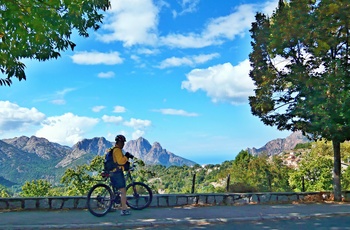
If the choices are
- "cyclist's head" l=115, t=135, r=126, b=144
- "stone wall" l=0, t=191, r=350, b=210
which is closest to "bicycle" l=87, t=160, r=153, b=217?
"stone wall" l=0, t=191, r=350, b=210

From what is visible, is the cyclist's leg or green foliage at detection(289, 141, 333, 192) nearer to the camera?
the cyclist's leg

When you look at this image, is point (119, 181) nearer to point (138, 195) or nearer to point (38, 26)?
point (138, 195)

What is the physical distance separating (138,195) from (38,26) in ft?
17.3

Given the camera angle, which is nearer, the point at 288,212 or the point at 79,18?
the point at 79,18

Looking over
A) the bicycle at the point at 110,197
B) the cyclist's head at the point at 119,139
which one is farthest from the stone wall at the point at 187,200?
the cyclist's head at the point at 119,139

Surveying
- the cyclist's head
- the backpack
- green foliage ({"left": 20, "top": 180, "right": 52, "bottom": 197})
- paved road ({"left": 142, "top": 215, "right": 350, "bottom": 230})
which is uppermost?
the cyclist's head

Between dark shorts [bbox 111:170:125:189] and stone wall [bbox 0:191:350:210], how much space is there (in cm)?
A: 179

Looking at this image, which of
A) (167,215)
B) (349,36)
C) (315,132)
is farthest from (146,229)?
(349,36)

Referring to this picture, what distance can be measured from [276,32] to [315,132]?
12.0 feet

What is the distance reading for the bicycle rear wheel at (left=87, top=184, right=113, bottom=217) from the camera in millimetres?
9883

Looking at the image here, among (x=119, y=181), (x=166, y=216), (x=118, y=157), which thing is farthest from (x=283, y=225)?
(x=118, y=157)

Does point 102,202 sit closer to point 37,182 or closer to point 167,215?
point 167,215

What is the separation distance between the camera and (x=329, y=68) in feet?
41.6

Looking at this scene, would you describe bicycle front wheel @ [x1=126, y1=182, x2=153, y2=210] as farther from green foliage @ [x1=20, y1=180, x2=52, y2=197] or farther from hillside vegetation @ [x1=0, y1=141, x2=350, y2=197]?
green foliage @ [x1=20, y1=180, x2=52, y2=197]
